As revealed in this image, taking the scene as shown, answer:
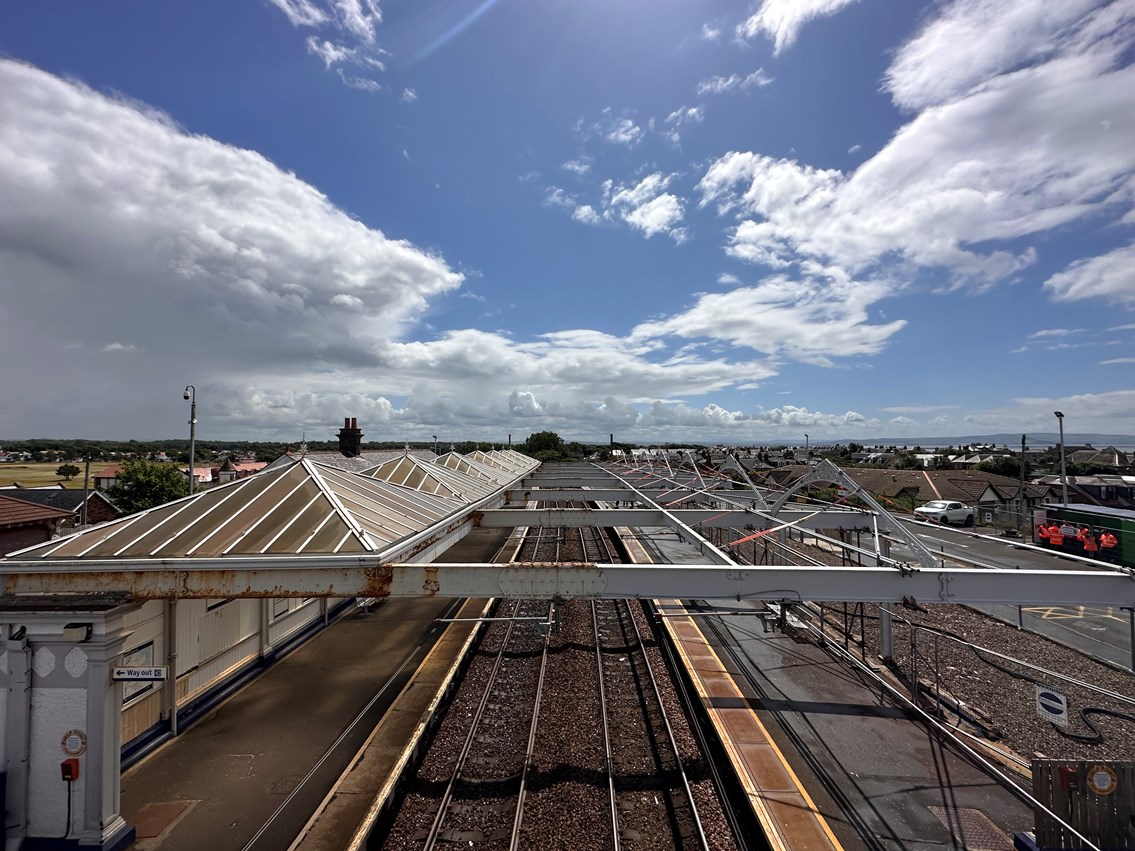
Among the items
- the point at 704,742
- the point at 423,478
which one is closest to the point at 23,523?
the point at 423,478

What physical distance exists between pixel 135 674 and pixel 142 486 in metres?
31.9

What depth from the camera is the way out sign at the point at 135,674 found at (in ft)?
23.6

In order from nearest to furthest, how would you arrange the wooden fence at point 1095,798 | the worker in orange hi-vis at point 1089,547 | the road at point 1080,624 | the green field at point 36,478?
1. the wooden fence at point 1095,798
2. the road at point 1080,624
3. the worker in orange hi-vis at point 1089,547
4. the green field at point 36,478

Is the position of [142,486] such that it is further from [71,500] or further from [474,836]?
[474,836]

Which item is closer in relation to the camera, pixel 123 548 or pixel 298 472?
pixel 123 548

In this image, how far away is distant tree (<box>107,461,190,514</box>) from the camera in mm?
32156

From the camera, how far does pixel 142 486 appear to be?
32.1m

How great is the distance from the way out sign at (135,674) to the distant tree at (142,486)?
30.7 metres

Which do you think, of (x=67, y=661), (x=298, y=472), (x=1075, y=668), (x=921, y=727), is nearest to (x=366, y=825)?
(x=67, y=661)

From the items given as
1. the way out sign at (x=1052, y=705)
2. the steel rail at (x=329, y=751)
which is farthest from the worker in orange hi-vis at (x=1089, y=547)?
the steel rail at (x=329, y=751)

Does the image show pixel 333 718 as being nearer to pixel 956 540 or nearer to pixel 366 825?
pixel 366 825

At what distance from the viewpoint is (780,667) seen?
13266 mm

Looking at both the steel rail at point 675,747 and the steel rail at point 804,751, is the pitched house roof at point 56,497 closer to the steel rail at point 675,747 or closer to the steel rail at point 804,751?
the steel rail at point 675,747

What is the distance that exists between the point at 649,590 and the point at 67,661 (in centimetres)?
803
